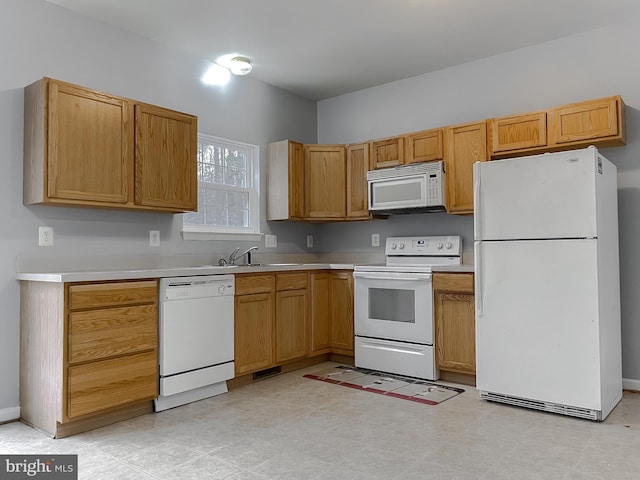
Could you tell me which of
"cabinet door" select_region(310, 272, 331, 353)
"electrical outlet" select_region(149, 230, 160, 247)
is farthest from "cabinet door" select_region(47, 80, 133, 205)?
"cabinet door" select_region(310, 272, 331, 353)

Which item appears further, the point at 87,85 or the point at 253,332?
the point at 253,332

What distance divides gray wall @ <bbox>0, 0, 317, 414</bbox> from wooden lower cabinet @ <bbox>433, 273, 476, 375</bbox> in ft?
6.11

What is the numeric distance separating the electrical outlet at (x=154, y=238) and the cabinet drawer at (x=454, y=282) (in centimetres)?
214

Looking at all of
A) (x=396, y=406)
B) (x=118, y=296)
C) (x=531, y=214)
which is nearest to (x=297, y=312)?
(x=396, y=406)

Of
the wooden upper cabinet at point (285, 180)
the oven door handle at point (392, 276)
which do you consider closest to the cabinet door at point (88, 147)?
the wooden upper cabinet at point (285, 180)

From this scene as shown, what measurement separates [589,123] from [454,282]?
4.76ft

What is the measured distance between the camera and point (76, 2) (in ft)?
10.5

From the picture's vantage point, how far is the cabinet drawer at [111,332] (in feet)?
8.73

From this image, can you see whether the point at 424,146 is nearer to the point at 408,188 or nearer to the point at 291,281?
the point at 408,188

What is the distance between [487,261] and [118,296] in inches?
91.5

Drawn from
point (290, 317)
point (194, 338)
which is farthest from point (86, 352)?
point (290, 317)

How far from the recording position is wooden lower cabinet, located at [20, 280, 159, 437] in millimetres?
2633

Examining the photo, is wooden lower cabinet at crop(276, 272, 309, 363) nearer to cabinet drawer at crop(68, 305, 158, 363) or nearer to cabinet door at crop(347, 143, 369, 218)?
cabinet door at crop(347, 143, 369, 218)

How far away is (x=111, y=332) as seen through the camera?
9.23 ft
